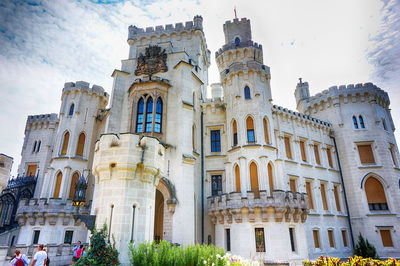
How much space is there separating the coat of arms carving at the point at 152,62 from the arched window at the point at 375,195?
22.4 metres

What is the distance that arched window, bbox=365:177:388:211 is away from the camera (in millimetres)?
22922

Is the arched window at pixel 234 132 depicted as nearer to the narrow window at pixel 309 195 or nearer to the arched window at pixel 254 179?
the arched window at pixel 254 179

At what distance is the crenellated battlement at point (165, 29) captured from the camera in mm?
24047

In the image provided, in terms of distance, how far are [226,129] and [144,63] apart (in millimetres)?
9519

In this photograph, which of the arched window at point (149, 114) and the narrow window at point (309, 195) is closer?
the arched window at point (149, 114)

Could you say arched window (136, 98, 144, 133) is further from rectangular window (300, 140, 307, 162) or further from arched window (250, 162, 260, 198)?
rectangular window (300, 140, 307, 162)

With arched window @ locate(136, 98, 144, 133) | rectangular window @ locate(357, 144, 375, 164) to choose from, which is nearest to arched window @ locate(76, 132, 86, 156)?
arched window @ locate(136, 98, 144, 133)

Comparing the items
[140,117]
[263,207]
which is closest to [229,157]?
[263,207]

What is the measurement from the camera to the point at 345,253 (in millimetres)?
21688

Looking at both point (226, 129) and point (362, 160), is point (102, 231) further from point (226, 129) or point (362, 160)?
point (362, 160)

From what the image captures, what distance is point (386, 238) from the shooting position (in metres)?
21.6

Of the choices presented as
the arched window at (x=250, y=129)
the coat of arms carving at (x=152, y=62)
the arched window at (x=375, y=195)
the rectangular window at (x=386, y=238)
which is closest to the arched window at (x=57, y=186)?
the coat of arms carving at (x=152, y=62)

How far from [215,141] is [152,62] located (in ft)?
30.1

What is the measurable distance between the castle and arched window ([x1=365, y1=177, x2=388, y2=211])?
3.4 inches
